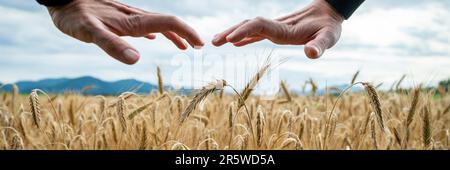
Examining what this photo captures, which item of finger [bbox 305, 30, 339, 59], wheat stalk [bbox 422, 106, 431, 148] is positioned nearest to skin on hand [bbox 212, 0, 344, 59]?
finger [bbox 305, 30, 339, 59]

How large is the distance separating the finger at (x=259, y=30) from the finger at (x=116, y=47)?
0.37 metres

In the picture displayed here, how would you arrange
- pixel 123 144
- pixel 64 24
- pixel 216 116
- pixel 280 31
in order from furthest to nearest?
pixel 216 116, pixel 123 144, pixel 280 31, pixel 64 24

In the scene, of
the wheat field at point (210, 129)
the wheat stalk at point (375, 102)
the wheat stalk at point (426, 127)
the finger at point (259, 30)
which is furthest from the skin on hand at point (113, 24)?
the wheat stalk at point (426, 127)

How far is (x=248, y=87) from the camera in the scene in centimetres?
212

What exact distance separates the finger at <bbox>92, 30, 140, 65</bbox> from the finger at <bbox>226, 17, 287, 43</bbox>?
0.37 m

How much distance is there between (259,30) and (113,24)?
0.58 meters

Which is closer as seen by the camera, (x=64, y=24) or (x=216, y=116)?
(x=64, y=24)

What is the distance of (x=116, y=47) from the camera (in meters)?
1.84

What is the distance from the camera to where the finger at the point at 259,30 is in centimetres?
200

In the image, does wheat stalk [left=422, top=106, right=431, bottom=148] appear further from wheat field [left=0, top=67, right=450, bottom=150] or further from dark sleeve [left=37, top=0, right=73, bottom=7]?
dark sleeve [left=37, top=0, right=73, bottom=7]
